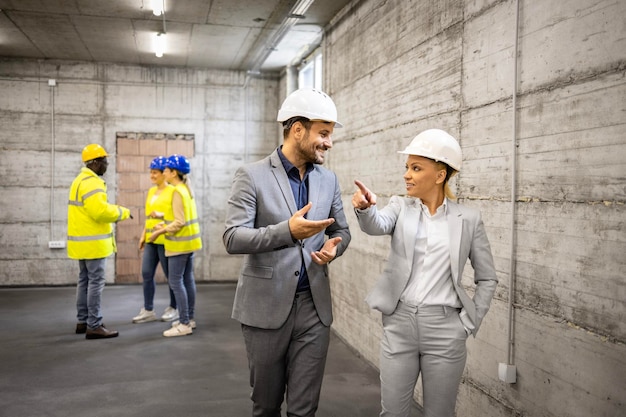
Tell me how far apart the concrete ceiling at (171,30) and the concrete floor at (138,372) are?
321 centimetres

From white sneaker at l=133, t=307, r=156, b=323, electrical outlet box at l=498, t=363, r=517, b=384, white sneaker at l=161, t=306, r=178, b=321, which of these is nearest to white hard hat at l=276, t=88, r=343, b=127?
electrical outlet box at l=498, t=363, r=517, b=384

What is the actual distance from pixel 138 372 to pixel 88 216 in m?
1.62

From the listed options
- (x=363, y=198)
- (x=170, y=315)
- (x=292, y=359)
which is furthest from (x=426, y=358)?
(x=170, y=315)

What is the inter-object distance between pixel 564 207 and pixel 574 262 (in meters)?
0.24

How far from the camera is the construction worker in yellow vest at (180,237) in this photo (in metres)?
5.37

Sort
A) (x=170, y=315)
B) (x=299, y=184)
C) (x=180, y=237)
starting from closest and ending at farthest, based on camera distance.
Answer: (x=299, y=184)
(x=180, y=237)
(x=170, y=315)

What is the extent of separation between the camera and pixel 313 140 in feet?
7.68

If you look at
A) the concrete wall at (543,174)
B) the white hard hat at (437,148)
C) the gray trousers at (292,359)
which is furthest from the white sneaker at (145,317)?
the white hard hat at (437,148)

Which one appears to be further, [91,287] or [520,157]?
[91,287]

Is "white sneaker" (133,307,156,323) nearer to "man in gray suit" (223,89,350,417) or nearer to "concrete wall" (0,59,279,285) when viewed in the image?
"concrete wall" (0,59,279,285)

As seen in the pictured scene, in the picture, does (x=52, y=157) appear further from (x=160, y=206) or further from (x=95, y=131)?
(x=160, y=206)

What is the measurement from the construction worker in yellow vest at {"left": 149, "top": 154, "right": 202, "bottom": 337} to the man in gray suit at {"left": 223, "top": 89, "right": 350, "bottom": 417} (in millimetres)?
3124

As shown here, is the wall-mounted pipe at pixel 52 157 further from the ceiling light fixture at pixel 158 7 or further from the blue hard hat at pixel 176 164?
the blue hard hat at pixel 176 164

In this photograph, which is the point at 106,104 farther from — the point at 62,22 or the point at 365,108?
the point at 365,108
